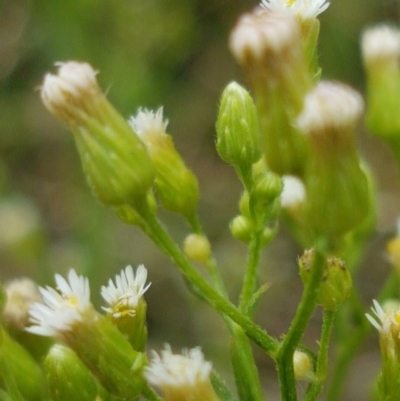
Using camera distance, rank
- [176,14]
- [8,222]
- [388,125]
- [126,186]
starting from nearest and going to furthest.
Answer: [126,186] → [388,125] → [8,222] → [176,14]

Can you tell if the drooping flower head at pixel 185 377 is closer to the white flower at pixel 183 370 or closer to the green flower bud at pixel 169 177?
the white flower at pixel 183 370

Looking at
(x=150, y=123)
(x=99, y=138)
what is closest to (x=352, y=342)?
(x=150, y=123)

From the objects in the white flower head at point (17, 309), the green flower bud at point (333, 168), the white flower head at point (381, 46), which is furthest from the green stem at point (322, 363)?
the white flower head at point (381, 46)

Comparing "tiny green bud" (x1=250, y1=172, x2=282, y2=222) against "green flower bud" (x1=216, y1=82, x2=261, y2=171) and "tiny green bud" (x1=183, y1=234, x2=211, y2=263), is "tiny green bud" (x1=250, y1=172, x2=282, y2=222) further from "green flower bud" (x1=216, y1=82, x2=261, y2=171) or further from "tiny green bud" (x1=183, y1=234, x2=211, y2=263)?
"tiny green bud" (x1=183, y1=234, x2=211, y2=263)

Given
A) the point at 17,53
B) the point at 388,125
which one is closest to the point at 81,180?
the point at 17,53

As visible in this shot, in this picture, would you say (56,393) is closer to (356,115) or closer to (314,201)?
(314,201)

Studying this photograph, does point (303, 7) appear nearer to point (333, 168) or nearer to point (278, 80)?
point (278, 80)
